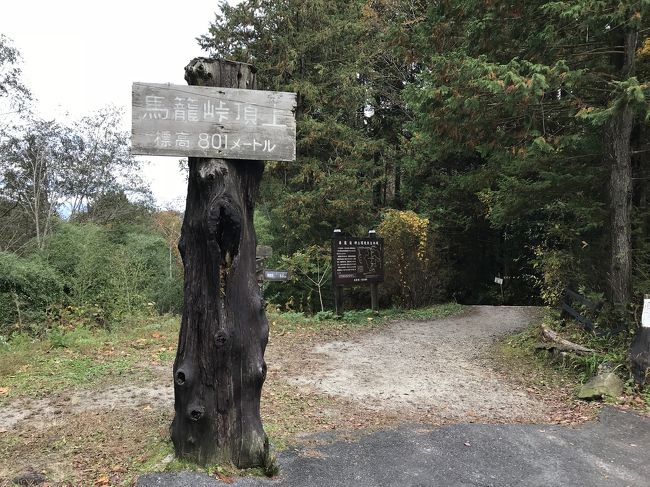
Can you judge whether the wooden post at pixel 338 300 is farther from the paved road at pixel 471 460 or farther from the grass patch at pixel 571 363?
the paved road at pixel 471 460

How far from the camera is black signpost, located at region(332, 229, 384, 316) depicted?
10.4m

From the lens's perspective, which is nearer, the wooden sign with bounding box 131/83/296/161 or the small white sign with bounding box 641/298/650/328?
the wooden sign with bounding box 131/83/296/161

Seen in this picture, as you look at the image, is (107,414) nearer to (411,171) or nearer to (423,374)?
(423,374)

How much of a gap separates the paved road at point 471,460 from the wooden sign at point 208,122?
2.15m

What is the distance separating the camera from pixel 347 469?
3400 millimetres

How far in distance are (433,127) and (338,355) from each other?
384 centimetres

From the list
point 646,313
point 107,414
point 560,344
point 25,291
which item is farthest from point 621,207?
point 25,291

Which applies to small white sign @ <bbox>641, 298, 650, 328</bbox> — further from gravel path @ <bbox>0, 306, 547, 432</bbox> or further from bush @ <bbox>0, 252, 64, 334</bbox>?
bush @ <bbox>0, 252, 64, 334</bbox>

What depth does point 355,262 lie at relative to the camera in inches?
418

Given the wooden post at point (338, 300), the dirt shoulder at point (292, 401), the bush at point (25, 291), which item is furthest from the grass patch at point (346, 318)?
the bush at point (25, 291)

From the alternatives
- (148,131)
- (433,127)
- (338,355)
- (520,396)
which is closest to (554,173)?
(433,127)

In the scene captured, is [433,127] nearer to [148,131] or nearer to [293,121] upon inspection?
[293,121]

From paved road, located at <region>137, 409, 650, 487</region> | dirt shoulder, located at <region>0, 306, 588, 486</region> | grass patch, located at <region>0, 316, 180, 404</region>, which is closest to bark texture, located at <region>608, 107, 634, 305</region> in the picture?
dirt shoulder, located at <region>0, 306, 588, 486</region>

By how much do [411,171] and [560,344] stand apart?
10100mm
